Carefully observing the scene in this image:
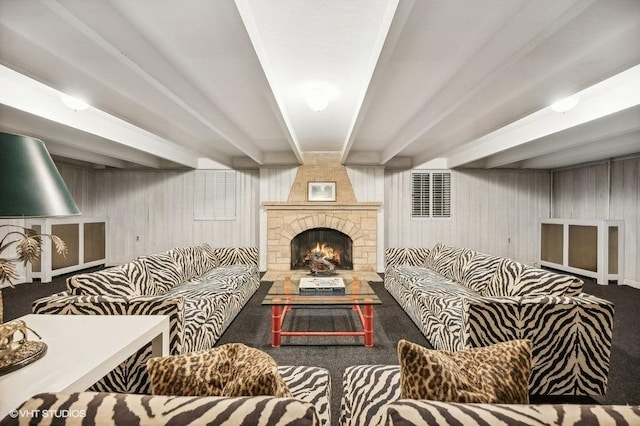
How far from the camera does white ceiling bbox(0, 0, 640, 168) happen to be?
148 cm

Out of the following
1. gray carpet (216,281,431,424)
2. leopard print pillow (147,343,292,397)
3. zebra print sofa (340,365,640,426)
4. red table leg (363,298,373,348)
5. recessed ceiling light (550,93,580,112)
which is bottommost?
gray carpet (216,281,431,424)

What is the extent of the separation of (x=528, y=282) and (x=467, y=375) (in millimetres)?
1802

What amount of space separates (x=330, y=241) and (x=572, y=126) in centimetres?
401

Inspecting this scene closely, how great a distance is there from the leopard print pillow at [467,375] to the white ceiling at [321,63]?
4.68ft

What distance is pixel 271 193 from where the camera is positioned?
Result: 5809 mm

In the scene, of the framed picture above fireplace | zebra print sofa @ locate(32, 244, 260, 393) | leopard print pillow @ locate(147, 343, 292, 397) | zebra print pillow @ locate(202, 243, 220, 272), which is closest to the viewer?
leopard print pillow @ locate(147, 343, 292, 397)

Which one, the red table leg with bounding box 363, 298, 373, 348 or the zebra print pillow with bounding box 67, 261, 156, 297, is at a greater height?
the zebra print pillow with bounding box 67, 261, 156, 297

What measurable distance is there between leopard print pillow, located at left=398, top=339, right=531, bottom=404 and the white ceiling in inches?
56.1

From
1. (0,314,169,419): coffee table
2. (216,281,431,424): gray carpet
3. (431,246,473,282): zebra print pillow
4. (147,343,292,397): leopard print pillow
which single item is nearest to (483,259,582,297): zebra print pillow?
(431,246,473,282): zebra print pillow

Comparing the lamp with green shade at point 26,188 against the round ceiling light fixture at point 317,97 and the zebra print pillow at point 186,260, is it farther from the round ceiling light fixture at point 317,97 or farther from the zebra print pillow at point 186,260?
the zebra print pillow at point 186,260

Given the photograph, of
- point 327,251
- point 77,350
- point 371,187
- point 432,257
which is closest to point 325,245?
point 327,251

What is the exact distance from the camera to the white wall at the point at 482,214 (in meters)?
6.20

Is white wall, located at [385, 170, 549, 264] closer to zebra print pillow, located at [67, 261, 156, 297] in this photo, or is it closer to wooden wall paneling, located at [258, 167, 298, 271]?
wooden wall paneling, located at [258, 167, 298, 271]

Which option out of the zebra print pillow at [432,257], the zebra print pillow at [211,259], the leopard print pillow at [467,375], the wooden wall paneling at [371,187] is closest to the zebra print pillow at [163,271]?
the zebra print pillow at [211,259]
